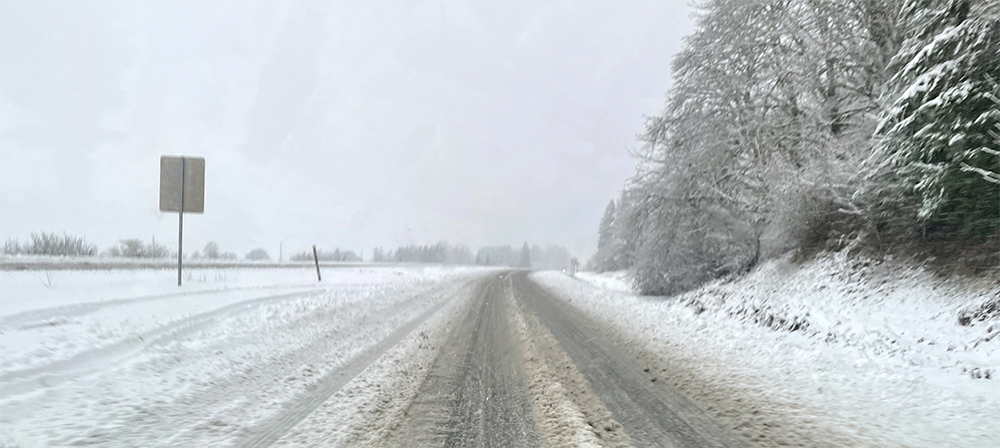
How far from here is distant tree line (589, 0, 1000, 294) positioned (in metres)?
6.77

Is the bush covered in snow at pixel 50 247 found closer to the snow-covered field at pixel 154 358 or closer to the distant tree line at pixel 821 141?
→ the snow-covered field at pixel 154 358

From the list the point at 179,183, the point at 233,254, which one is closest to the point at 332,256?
the point at 233,254

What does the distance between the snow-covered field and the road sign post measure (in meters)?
2.08

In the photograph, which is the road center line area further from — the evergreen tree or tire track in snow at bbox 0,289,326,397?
Result: the evergreen tree

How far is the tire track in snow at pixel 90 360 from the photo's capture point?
425 cm

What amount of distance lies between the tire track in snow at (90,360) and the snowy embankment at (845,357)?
6.47 meters

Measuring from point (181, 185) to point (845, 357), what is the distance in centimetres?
1415

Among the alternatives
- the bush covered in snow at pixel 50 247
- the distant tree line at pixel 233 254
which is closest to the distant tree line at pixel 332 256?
the distant tree line at pixel 233 254

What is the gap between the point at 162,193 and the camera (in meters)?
11.6

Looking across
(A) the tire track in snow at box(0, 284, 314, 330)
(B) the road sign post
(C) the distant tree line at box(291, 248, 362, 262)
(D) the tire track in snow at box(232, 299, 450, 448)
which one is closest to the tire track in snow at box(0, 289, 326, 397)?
(A) the tire track in snow at box(0, 284, 314, 330)

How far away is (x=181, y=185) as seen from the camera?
37.8ft

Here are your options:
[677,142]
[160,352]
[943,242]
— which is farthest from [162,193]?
[943,242]

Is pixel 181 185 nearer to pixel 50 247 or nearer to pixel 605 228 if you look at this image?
pixel 50 247

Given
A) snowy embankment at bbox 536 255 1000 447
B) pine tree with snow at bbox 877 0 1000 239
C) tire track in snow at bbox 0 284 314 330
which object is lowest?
snowy embankment at bbox 536 255 1000 447
